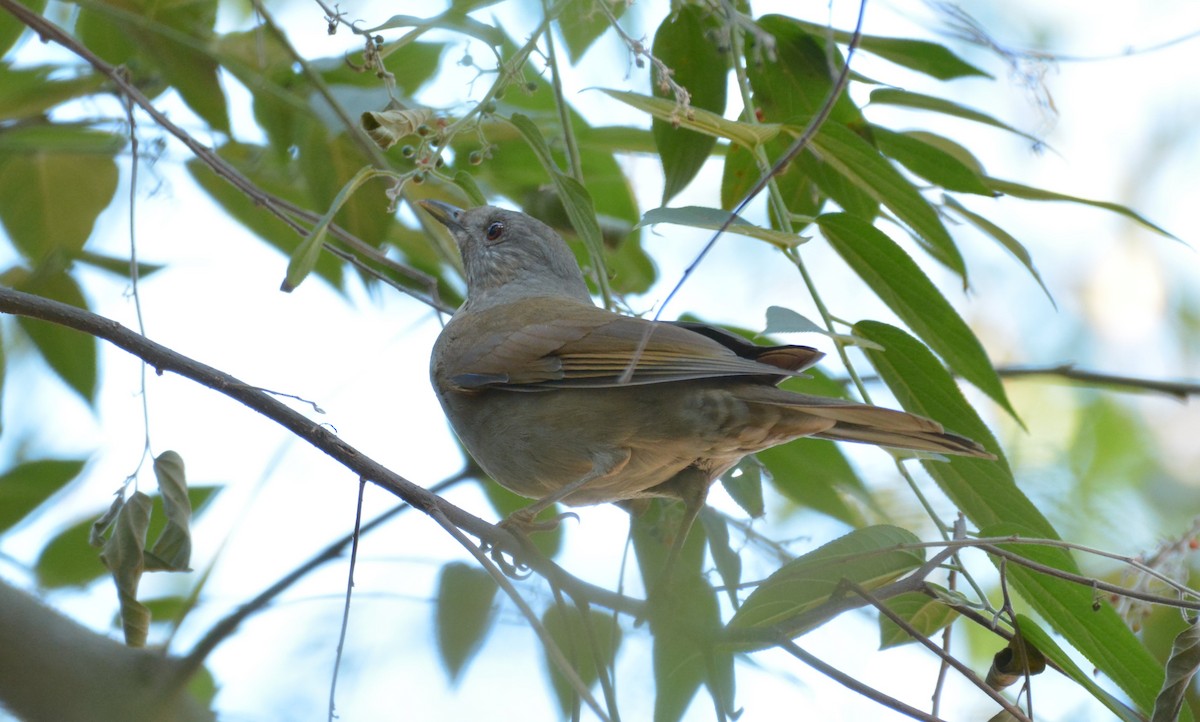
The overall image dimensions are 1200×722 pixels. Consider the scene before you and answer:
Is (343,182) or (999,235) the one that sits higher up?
(343,182)

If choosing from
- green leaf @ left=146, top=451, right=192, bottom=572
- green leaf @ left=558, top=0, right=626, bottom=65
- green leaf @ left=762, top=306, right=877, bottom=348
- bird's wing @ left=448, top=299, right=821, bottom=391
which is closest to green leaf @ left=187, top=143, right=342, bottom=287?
bird's wing @ left=448, top=299, right=821, bottom=391

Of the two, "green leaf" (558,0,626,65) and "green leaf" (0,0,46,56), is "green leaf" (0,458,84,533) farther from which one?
"green leaf" (558,0,626,65)

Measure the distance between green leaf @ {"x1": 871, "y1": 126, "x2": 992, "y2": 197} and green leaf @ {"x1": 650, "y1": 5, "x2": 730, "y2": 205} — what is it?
20.3 inches

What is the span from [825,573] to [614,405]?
1082mm

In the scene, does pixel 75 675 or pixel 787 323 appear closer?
pixel 787 323

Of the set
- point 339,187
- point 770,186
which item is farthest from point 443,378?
point 770,186

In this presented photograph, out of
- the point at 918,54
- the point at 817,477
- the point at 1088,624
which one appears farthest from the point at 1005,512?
the point at 918,54

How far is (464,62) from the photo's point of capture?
325cm

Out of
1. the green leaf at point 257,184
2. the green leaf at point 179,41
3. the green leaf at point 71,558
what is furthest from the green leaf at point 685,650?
the green leaf at point 179,41

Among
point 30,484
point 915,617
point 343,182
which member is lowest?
point 915,617

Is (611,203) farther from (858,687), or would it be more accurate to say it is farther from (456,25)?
(858,687)

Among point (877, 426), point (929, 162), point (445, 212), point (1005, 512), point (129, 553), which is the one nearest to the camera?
point (129, 553)

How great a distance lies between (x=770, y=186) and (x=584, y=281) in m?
1.89

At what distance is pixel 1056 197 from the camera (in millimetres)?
3271
